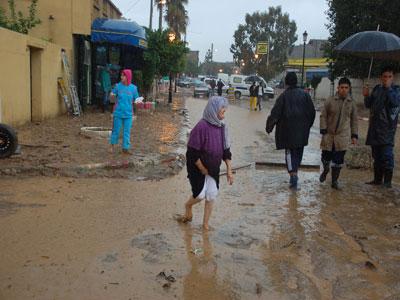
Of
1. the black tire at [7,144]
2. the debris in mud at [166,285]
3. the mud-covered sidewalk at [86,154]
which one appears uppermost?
the black tire at [7,144]

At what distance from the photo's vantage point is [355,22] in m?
25.2

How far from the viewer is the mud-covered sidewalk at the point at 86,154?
7.58 m

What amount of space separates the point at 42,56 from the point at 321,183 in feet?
29.1

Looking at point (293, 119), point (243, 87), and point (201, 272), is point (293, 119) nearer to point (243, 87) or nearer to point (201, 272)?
point (201, 272)

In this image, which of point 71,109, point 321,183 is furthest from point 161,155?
point 71,109

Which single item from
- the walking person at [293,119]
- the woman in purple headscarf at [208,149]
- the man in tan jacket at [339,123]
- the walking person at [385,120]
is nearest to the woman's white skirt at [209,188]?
the woman in purple headscarf at [208,149]

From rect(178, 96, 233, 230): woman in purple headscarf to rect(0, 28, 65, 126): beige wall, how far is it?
7197mm

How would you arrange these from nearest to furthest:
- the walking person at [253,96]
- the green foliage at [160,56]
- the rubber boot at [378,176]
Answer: the rubber boot at [378,176] < the green foliage at [160,56] < the walking person at [253,96]

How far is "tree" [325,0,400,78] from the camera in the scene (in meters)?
22.9

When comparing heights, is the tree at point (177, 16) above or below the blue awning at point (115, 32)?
above

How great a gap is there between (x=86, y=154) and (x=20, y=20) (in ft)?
25.0

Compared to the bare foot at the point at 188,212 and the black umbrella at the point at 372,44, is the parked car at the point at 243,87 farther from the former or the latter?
the bare foot at the point at 188,212

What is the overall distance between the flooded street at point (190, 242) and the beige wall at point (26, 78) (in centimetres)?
492

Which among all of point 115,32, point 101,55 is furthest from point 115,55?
point 115,32
